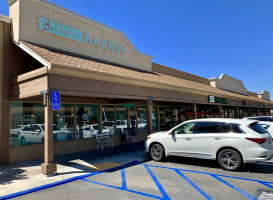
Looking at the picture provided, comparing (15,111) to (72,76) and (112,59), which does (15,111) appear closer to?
(72,76)

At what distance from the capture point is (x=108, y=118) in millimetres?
13359

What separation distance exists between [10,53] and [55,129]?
4120mm

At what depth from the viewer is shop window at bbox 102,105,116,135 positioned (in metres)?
13.1

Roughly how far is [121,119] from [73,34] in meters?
6.40

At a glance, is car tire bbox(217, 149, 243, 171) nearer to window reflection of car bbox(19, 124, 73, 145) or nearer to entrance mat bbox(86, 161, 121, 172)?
entrance mat bbox(86, 161, 121, 172)

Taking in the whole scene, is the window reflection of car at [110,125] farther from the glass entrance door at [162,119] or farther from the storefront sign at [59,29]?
the glass entrance door at [162,119]

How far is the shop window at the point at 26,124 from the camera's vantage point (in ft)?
30.1

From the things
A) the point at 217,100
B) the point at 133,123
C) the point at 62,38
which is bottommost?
the point at 133,123

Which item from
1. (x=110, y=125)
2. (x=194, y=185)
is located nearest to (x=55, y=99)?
(x=194, y=185)

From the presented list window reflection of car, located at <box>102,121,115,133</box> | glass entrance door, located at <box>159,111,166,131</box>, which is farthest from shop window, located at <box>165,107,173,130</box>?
window reflection of car, located at <box>102,121,115,133</box>

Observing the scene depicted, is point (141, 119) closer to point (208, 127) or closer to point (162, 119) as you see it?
point (162, 119)

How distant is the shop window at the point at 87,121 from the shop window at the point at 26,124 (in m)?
2.09

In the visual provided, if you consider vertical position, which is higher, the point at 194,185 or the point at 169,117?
A: the point at 169,117

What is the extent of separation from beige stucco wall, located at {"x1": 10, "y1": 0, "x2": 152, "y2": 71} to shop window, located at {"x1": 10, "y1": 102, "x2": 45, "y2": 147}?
3.05m
